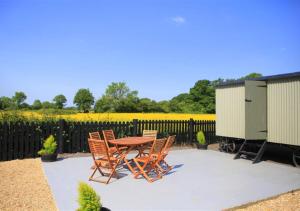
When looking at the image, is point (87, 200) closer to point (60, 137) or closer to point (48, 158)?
point (48, 158)

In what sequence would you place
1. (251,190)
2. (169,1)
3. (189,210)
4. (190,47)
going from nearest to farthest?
(189,210), (251,190), (169,1), (190,47)

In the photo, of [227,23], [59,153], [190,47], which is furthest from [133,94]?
[59,153]

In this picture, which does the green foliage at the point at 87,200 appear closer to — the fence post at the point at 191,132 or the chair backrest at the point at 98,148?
the chair backrest at the point at 98,148

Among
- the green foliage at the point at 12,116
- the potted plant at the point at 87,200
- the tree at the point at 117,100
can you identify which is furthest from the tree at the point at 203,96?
the potted plant at the point at 87,200

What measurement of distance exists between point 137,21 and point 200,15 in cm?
318

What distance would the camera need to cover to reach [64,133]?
10.4 m

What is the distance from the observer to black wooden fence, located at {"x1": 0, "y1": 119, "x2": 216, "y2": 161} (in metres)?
9.15

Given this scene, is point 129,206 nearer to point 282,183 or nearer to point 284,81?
point 282,183

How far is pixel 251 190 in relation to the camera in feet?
18.6

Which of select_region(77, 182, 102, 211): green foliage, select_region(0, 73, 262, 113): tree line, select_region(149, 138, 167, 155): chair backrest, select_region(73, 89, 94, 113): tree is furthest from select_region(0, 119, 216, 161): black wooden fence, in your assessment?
select_region(73, 89, 94, 113): tree

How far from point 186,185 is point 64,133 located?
626cm

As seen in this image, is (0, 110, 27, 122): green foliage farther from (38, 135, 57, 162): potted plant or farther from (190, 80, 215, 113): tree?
(190, 80, 215, 113): tree

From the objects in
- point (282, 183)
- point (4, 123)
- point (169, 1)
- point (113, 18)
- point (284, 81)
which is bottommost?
point (282, 183)

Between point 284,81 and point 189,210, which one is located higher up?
point 284,81
